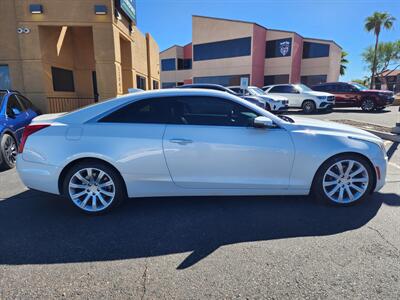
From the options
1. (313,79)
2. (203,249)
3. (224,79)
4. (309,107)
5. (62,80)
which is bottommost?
(203,249)

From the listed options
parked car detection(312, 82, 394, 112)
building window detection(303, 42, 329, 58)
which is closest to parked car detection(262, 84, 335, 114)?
parked car detection(312, 82, 394, 112)

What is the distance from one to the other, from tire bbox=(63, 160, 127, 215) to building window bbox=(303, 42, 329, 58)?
3105 centimetres

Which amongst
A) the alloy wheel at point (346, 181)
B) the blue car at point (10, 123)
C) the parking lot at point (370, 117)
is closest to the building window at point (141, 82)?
the parking lot at point (370, 117)

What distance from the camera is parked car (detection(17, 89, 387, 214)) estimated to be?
3.32 meters

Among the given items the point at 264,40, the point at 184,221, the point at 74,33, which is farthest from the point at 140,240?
the point at 264,40

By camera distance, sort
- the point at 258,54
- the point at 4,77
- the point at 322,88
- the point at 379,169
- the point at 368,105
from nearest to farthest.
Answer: the point at 379,169 → the point at 4,77 → the point at 368,105 → the point at 322,88 → the point at 258,54

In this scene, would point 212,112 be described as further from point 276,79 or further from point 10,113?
point 276,79

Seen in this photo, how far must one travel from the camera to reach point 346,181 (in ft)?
11.7

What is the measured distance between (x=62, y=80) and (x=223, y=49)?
22181mm

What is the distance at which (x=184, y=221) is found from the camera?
130 inches

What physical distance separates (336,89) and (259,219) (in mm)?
16317

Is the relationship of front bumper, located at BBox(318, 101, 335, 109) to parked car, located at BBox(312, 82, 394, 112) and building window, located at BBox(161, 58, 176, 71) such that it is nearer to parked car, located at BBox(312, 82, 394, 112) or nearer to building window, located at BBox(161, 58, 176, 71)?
parked car, located at BBox(312, 82, 394, 112)

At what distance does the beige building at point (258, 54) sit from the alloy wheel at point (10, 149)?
88.6 feet

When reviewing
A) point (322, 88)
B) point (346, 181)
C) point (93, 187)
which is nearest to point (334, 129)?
point (346, 181)
